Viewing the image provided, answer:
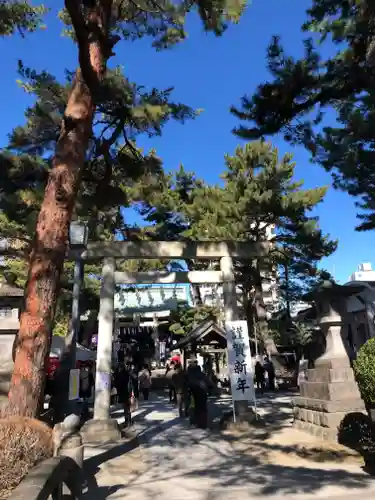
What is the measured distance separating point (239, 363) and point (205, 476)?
15.2ft

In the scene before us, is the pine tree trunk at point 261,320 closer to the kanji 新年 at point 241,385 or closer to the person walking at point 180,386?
the person walking at point 180,386

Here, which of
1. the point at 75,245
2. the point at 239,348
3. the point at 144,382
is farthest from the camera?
the point at 144,382

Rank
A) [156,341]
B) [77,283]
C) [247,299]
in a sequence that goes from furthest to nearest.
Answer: [156,341] < [247,299] < [77,283]

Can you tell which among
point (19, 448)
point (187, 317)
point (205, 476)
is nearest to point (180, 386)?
point (205, 476)

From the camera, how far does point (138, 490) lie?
5.62m

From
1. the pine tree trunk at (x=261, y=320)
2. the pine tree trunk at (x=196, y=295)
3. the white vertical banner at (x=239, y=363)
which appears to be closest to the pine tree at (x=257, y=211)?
the pine tree trunk at (x=261, y=320)

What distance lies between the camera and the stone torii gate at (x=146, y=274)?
10445mm

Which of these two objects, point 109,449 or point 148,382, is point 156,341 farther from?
point 109,449

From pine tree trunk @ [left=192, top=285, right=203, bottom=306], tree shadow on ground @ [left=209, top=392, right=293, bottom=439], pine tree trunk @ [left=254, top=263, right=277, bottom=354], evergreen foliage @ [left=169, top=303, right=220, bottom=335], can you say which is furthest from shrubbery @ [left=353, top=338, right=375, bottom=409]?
pine tree trunk @ [left=192, top=285, right=203, bottom=306]

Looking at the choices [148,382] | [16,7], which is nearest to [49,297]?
[16,7]

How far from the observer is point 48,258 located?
5.91 m

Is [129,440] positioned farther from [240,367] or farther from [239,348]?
[239,348]

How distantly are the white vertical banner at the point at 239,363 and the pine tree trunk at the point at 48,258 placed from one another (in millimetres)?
5984

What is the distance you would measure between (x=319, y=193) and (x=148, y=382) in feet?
40.3
